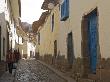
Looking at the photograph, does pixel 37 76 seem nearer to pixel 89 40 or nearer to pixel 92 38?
pixel 89 40

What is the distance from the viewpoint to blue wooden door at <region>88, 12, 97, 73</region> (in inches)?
460

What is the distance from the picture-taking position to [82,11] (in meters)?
13.0

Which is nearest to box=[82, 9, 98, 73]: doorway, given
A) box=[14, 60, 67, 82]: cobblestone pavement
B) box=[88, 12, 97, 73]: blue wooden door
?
box=[88, 12, 97, 73]: blue wooden door

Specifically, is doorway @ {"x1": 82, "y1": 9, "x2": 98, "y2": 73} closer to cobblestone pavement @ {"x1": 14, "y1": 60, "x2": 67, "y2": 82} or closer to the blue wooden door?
the blue wooden door

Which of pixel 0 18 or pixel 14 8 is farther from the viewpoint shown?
pixel 14 8

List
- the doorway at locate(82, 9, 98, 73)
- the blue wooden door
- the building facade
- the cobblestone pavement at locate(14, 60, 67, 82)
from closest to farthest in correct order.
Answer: the building facade → the blue wooden door → the doorway at locate(82, 9, 98, 73) → the cobblestone pavement at locate(14, 60, 67, 82)

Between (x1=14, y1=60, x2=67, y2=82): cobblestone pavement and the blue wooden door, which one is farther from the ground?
the blue wooden door

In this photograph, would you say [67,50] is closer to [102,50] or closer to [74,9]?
[74,9]

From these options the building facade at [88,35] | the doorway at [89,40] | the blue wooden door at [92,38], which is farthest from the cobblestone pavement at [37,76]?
the blue wooden door at [92,38]

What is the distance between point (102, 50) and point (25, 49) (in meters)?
54.8

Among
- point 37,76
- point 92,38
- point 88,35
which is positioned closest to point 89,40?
point 88,35

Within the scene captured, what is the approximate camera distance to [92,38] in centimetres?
1202

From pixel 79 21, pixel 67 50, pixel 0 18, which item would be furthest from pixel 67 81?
pixel 0 18

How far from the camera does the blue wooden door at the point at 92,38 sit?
11.7 meters
